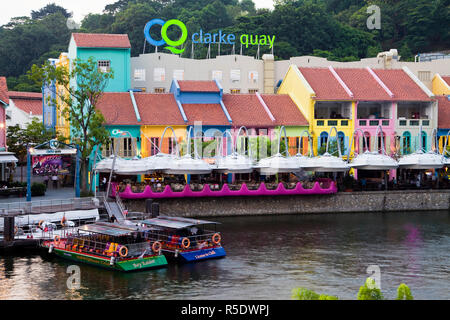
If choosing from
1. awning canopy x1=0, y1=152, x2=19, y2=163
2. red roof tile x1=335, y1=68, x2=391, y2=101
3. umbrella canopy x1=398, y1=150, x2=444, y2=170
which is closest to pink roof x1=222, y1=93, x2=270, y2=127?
red roof tile x1=335, y1=68, x2=391, y2=101

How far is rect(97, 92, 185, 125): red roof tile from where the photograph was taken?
60.2 m

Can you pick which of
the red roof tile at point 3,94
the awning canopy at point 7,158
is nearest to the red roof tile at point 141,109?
the red roof tile at point 3,94

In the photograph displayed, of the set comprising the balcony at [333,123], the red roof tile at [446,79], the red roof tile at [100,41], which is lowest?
the balcony at [333,123]

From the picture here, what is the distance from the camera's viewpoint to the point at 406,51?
4205 inches

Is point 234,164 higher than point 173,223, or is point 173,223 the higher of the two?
point 234,164

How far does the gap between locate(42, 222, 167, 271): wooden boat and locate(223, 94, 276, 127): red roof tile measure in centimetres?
2475

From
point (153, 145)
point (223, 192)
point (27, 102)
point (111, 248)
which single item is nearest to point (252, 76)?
point (153, 145)

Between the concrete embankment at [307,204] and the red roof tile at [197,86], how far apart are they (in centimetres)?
1251

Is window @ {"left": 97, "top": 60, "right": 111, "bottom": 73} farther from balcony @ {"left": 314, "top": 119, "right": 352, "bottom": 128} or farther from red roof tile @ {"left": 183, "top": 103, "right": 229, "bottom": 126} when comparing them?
balcony @ {"left": 314, "top": 119, "right": 352, "bottom": 128}

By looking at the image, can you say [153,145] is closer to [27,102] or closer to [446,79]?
[446,79]

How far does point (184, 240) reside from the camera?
40000 millimetres

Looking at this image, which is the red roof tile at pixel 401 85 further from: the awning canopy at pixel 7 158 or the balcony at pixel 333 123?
the awning canopy at pixel 7 158

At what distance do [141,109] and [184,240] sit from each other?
79.9 ft

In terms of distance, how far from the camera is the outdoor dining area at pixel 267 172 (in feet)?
180
